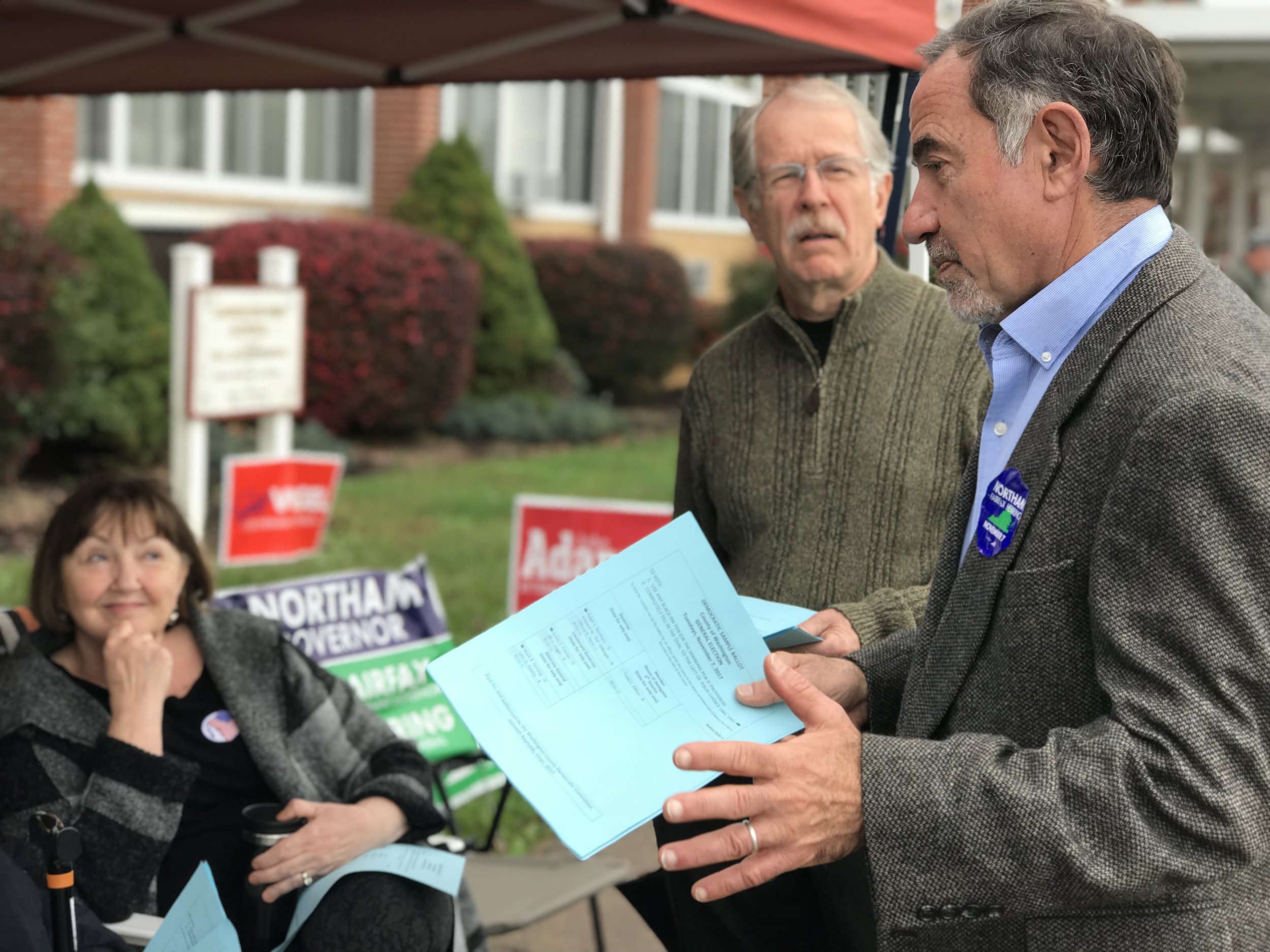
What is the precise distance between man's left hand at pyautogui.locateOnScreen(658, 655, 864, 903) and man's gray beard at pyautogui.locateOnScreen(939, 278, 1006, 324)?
1.81 ft

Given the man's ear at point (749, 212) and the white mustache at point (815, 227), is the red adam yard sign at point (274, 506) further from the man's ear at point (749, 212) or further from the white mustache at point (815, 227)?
the white mustache at point (815, 227)

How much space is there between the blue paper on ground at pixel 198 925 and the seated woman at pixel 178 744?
480 mm

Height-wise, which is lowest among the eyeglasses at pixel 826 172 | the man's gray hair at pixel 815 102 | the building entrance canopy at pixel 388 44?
the eyeglasses at pixel 826 172

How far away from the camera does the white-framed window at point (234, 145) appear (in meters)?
12.1

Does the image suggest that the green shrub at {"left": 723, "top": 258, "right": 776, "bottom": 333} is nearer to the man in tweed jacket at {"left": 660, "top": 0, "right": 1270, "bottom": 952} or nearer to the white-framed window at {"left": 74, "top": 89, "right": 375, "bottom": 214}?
the white-framed window at {"left": 74, "top": 89, "right": 375, "bottom": 214}

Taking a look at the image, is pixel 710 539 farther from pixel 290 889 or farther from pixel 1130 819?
pixel 1130 819

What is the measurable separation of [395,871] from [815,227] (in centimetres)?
158

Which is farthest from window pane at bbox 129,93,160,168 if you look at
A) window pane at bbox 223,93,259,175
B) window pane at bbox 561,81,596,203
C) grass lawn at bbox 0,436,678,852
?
window pane at bbox 561,81,596,203

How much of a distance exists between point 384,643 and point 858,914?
2.15 metres

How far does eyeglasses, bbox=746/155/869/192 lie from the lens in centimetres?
296

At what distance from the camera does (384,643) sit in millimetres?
4316

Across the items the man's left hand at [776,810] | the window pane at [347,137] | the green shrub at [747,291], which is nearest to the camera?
the man's left hand at [776,810]

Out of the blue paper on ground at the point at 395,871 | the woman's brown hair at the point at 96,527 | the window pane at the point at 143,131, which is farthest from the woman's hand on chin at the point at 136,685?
the window pane at the point at 143,131

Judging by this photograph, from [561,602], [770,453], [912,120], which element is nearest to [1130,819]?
[561,602]
